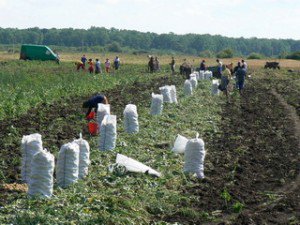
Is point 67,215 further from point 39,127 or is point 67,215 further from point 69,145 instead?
point 39,127

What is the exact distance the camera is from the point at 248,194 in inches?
476

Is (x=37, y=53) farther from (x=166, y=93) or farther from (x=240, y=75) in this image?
(x=166, y=93)

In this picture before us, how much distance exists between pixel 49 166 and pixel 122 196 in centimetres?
135

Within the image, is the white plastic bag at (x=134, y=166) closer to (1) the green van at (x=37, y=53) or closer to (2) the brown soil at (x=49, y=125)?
(2) the brown soil at (x=49, y=125)

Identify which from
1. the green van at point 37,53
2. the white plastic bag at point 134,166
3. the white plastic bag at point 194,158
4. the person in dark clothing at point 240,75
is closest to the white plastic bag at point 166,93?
the person in dark clothing at point 240,75

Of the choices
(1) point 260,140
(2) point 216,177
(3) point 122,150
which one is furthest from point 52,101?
(2) point 216,177

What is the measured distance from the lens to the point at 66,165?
10.9 metres

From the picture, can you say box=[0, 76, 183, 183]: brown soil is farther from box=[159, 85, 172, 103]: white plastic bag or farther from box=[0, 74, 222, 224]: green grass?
box=[0, 74, 222, 224]: green grass

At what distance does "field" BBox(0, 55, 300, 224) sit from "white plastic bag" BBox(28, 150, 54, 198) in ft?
0.62

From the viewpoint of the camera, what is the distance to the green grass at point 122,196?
915cm

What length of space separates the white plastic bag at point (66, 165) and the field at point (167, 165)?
215mm

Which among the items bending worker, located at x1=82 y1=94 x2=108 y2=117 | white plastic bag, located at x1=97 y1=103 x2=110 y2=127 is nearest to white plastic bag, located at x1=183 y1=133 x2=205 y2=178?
white plastic bag, located at x1=97 y1=103 x2=110 y2=127

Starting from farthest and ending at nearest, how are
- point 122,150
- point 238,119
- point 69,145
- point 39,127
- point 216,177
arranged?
1. point 238,119
2. point 39,127
3. point 122,150
4. point 216,177
5. point 69,145

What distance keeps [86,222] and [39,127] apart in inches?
374
